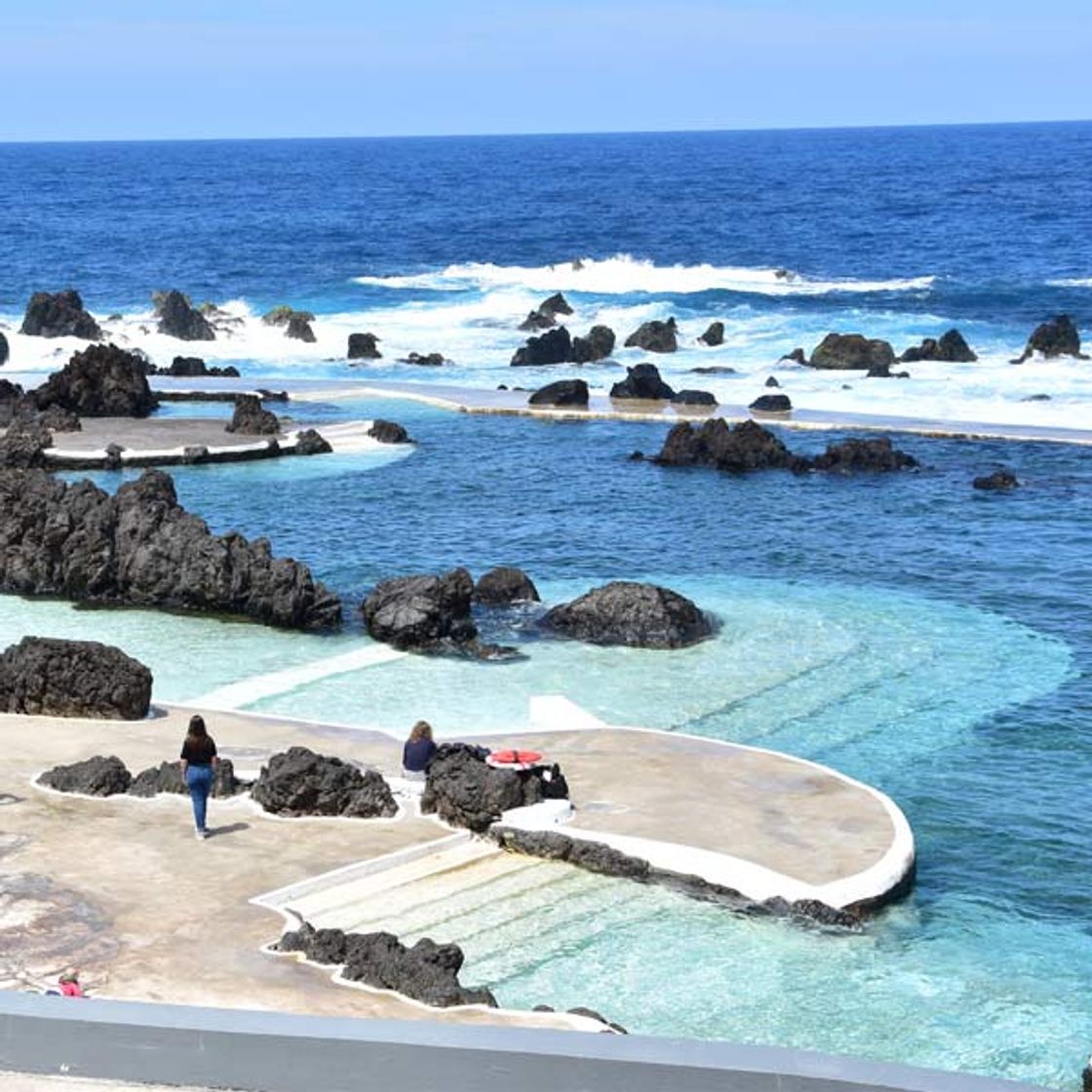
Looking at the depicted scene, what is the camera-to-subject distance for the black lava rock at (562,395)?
6788cm

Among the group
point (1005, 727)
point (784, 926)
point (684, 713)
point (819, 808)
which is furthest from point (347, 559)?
point (784, 926)

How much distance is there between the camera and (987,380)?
75.1 meters

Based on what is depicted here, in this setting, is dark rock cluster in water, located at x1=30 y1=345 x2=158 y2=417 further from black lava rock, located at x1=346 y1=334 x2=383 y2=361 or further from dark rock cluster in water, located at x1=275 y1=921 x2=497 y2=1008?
dark rock cluster in water, located at x1=275 y1=921 x2=497 y2=1008

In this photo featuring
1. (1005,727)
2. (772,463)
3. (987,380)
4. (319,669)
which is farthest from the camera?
(987,380)

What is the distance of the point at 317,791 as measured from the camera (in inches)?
1030

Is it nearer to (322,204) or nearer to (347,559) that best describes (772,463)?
(347,559)

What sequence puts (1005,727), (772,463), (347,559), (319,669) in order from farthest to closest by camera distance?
1. (772,463)
2. (347,559)
3. (319,669)
4. (1005,727)

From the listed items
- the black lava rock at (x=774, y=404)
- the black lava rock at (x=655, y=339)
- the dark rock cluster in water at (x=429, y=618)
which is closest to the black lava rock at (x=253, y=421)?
the black lava rock at (x=774, y=404)

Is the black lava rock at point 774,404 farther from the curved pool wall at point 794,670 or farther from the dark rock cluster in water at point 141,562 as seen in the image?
the dark rock cluster in water at point 141,562

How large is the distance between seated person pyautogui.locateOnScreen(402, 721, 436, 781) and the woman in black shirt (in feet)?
9.65

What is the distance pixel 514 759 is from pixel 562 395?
4156 cm

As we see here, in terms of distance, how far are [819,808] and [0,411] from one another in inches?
1583

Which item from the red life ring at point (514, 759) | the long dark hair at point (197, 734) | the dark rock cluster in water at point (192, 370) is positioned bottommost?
the dark rock cluster in water at point (192, 370)

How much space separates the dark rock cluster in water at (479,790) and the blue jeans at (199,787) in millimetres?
2899
